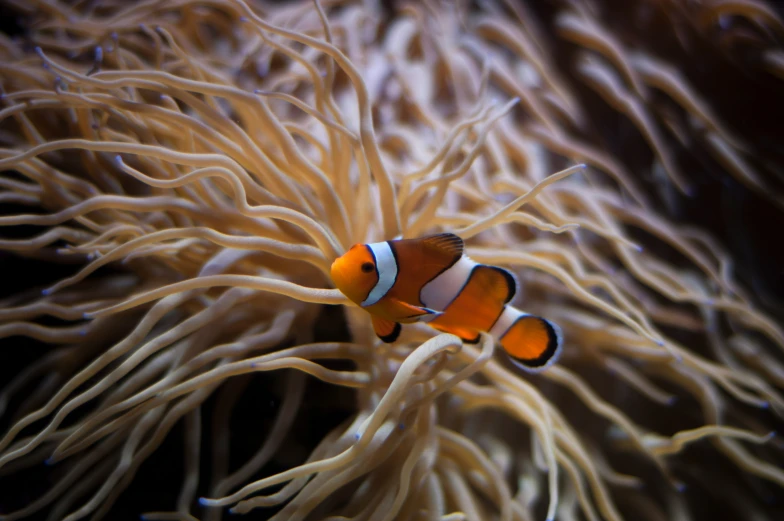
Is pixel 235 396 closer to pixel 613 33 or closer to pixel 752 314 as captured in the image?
pixel 752 314

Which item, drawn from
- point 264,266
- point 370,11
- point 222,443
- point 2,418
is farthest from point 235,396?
point 370,11

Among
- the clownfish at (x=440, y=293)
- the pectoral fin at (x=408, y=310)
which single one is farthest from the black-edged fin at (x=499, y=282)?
the pectoral fin at (x=408, y=310)

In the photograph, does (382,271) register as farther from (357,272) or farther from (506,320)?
(506,320)

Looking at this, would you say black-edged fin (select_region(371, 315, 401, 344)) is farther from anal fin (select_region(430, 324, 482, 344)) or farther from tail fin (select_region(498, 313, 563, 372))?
tail fin (select_region(498, 313, 563, 372))

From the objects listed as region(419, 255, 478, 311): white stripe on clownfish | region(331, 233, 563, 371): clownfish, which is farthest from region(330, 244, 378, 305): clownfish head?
region(419, 255, 478, 311): white stripe on clownfish

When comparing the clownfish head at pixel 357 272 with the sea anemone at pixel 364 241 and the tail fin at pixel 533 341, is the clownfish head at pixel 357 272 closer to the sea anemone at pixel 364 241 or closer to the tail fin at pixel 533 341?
the sea anemone at pixel 364 241

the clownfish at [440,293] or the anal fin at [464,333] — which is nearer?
the clownfish at [440,293]

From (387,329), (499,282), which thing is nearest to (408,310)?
(387,329)
